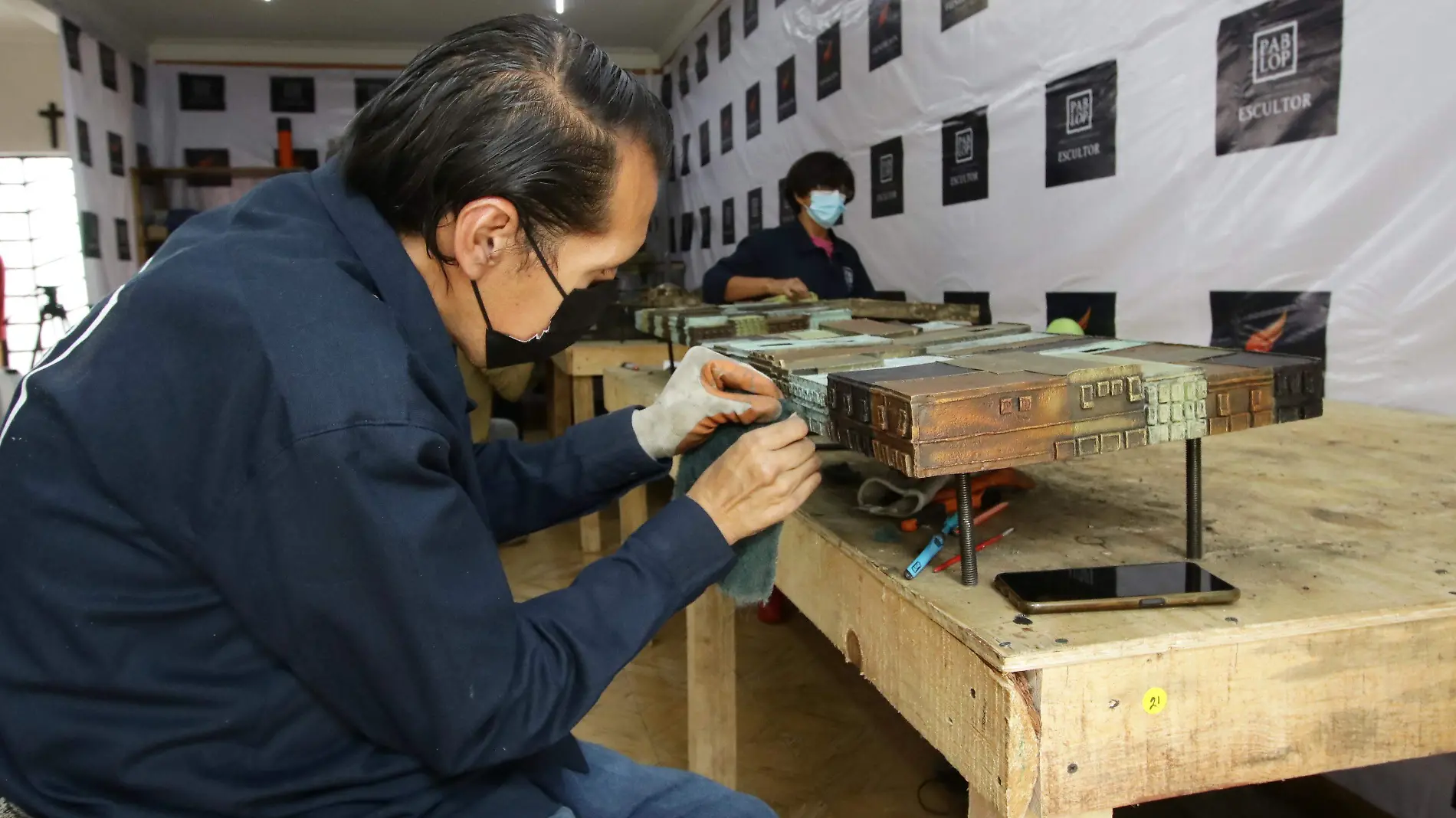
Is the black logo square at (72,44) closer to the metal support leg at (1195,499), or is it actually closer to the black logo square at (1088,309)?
the black logo square at (1088,309)

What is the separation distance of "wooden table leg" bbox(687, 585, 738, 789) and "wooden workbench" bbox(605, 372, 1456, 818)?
0.64 m

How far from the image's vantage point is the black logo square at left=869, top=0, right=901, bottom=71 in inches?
143

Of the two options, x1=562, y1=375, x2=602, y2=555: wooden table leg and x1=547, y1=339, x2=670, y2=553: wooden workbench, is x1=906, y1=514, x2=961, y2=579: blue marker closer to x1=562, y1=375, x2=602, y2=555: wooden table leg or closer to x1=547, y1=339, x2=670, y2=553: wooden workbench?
x1=547, y1=339, x2=670, y2=553: wooden workbench

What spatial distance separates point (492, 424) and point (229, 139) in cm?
536

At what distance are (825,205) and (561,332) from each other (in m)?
2.48

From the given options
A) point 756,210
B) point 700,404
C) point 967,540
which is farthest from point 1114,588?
point 756,210

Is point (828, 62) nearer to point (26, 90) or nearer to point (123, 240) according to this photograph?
point (123, 240)

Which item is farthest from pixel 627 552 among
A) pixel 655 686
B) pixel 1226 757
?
pixel 655 686

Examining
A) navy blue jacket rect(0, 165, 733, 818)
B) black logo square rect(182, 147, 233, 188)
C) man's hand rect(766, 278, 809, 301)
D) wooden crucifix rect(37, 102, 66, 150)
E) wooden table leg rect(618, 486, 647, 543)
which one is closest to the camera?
navy blue jacket rect(0, 165, 733, 818)

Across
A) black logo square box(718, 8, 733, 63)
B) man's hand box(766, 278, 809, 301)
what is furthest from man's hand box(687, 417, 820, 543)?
black logo square box(718, 8, 733, 63)

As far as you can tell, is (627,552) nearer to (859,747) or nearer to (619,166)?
(619,166)

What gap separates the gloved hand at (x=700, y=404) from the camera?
1.14 metres

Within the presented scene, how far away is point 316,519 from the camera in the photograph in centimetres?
67

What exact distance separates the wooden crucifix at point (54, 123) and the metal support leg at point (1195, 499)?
8589 mm
